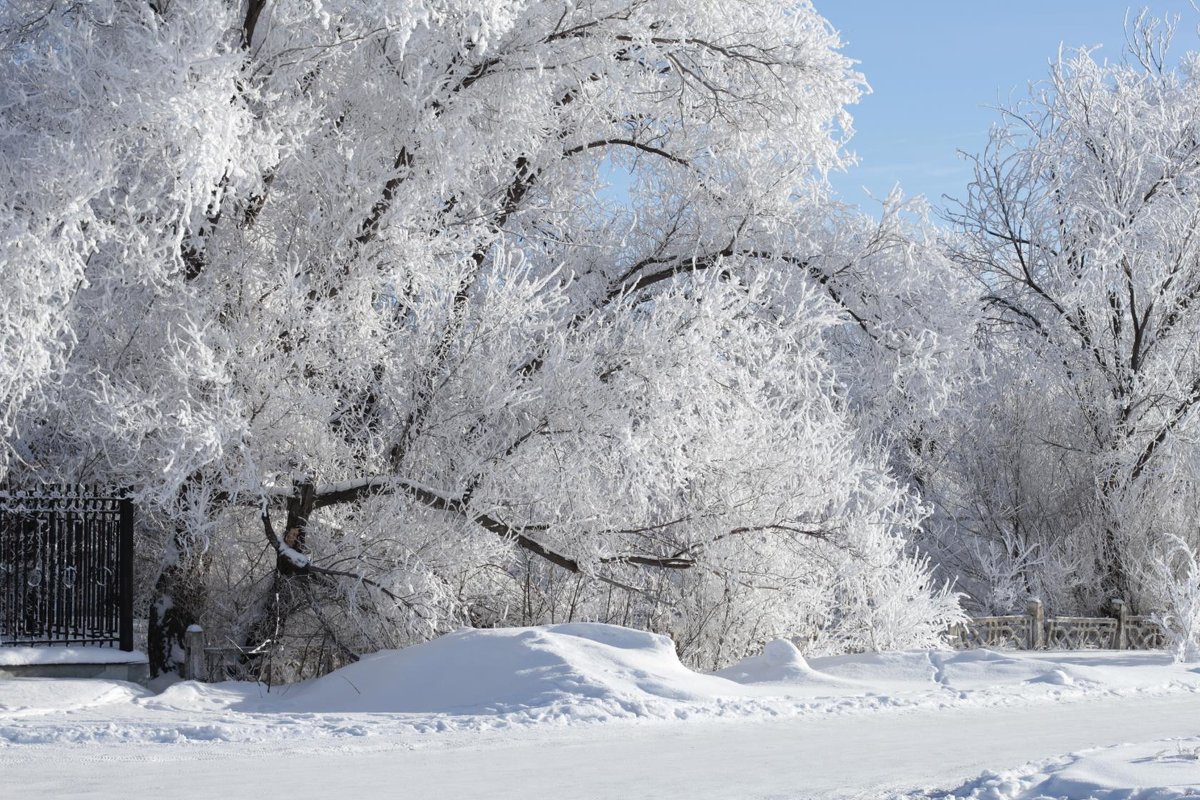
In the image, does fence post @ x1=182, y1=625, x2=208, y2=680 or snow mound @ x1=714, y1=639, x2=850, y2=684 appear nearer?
snow mound @ x1=714, y1=639, x2=850, y2=684

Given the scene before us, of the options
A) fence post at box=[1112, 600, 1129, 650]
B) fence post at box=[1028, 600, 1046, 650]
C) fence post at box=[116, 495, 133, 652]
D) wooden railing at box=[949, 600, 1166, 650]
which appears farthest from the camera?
fence post at box=[1112, 600, 1129, 650]

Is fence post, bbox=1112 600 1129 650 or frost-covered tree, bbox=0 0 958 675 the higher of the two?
frost-covered tree, bbox=0 0 958 675

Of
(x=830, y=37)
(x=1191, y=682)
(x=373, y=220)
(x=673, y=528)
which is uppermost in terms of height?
(x=830, y=37)

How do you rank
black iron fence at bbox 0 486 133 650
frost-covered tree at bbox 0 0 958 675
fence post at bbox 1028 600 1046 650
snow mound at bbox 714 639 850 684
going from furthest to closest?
fence post at bbox 1028 600 1046 650 < snow mound at bbox 714 639 850 684 < black iron fence at bbox 0 486 133 650 < frost-covered tree at bbox 0 0 958 675

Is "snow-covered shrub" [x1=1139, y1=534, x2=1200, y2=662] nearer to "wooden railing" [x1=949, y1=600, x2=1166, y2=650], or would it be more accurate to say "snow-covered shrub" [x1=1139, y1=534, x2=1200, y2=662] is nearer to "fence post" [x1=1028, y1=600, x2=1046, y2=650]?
"wooden railing" [x1=949, y1=600, x2=1166, y2=650]

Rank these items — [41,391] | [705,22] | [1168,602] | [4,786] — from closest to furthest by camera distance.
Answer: [4,786] < [41,391] < [705,22] < [1168,602]

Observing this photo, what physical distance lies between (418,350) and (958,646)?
346 inches

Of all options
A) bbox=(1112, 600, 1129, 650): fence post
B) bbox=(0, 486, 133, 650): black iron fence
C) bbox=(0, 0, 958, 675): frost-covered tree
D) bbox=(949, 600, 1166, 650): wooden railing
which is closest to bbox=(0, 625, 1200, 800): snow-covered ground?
bbox=(0, 486, 133, 650): black iron fence

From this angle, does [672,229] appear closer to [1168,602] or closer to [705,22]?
[705,22]

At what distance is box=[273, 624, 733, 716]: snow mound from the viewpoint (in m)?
11.4

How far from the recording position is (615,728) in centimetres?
1034

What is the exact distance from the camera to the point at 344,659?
14.3 m

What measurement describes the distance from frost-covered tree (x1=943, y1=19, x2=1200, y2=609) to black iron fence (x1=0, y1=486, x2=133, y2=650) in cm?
1455

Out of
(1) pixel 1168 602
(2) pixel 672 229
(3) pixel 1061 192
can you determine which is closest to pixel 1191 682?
(1) pixel 1168 602
